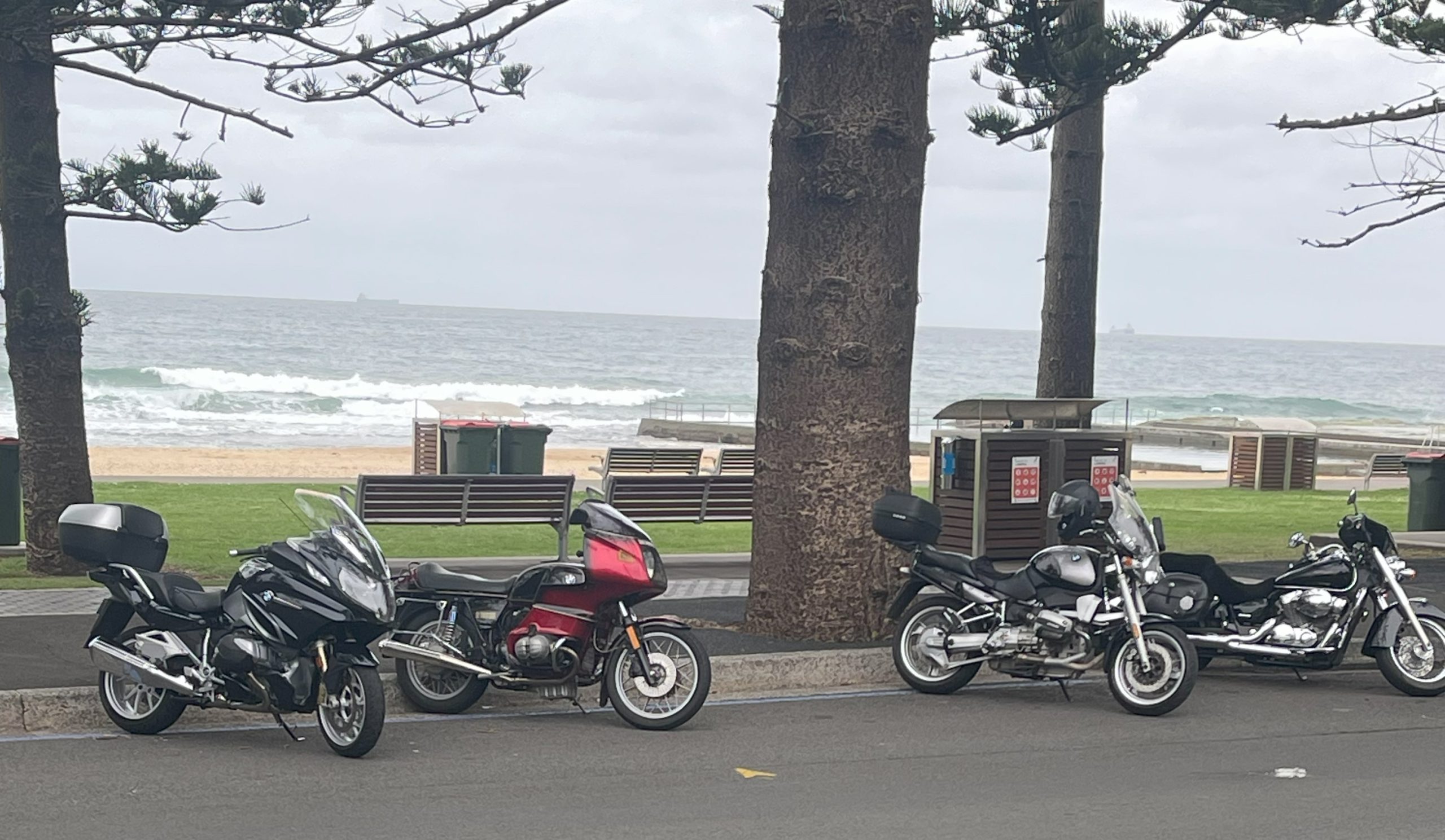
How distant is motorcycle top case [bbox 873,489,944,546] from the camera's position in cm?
920

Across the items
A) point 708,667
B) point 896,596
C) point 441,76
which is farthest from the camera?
point 441,76

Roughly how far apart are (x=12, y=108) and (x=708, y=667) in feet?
28.8

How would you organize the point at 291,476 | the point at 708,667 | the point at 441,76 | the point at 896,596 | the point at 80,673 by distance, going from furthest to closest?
the point at 291,476, the point at 441,76, the point at 896,596, the point at 80,673, the point at 708,667

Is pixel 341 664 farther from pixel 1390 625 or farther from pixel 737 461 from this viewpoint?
pixel 737 461

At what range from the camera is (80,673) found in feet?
28.1

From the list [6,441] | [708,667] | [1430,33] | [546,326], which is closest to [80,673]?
[708,667]

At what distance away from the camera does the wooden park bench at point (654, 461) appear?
2220 cm

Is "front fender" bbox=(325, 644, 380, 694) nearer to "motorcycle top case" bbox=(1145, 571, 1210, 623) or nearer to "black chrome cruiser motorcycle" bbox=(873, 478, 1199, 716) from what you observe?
"black chrome cruiser motorcycle" bbox=(873, 478, 1199, 716)

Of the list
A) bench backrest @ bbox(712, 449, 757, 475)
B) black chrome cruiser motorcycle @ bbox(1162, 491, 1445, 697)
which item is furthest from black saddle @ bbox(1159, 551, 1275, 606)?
bench backrest @ bbox(712, 449, 757, 475)

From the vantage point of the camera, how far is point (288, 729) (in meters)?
7.45

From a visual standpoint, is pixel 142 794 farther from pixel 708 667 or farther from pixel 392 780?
pixel 708 667

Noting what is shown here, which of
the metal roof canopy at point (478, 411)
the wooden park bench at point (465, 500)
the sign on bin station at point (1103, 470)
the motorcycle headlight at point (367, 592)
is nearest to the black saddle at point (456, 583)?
the motorcycle headlight at point (367, 592)

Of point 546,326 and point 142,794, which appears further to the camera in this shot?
point 546,326

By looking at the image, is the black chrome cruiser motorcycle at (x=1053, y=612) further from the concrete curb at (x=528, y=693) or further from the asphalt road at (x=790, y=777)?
the concrete curb at (x=528, y=693)
